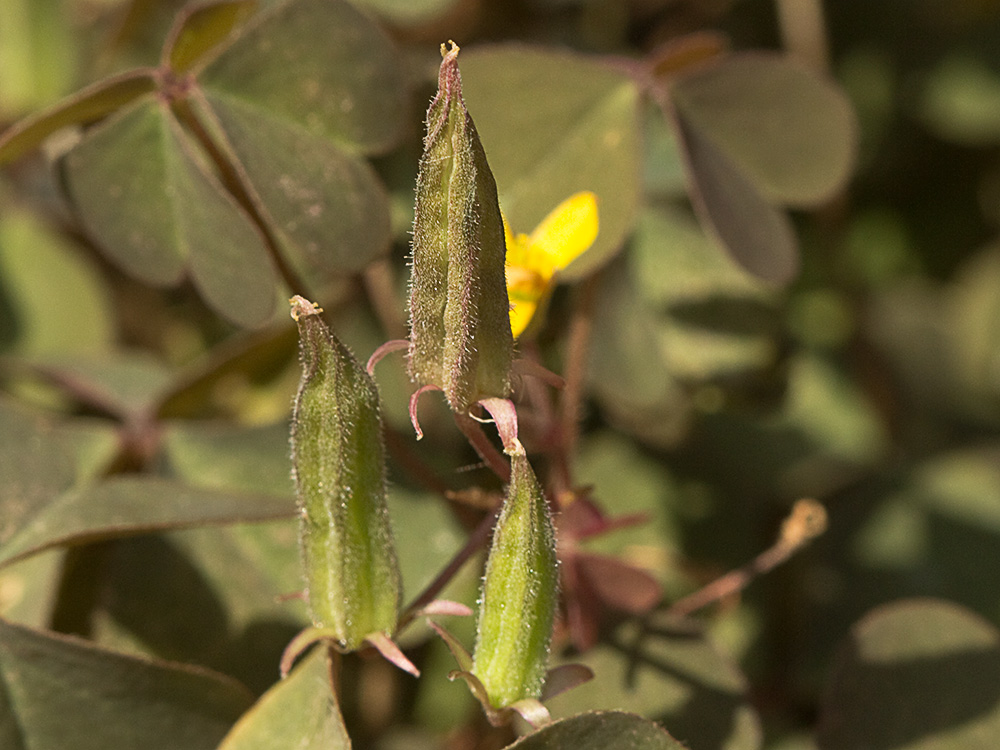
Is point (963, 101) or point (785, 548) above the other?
point (963, 101)

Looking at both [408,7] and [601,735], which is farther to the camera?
[408,7]

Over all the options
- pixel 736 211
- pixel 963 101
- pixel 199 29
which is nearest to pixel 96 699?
pixel 199 29

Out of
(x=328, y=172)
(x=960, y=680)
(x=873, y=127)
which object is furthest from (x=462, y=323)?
(x=873, y=127)

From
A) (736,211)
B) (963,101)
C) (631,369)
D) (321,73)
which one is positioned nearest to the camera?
(321,73)

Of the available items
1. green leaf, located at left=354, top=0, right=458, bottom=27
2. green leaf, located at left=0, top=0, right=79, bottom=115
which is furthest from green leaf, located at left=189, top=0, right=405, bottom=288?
green leaf, located at left=0, top=0, right=79, bottom=115

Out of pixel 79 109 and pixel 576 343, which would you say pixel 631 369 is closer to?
pixel 576 343

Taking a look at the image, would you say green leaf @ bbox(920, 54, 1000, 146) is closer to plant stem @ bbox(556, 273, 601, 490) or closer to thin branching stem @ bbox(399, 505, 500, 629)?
plant stem @ bbox(556, 273, 601, 490)
